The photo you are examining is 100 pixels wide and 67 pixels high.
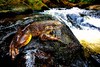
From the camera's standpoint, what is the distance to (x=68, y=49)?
4469 millimetres

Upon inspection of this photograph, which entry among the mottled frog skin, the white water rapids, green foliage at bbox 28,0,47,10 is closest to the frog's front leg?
the mottled frog skin

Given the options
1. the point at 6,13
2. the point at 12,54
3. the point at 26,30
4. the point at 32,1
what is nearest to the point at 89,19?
the point at 32,1

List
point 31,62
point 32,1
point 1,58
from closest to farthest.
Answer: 1. point 31,62
2. point 1,58
3. point 32,1

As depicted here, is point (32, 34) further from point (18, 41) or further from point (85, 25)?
point (85, 25)

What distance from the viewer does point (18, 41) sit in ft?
14.0

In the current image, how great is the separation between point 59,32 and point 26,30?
0.86 metres

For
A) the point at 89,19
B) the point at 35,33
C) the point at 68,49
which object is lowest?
the point at 89,19

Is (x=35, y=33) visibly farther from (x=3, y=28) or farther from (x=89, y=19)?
(x=89, y=19)

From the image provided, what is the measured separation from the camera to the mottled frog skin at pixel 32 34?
13.8 feet

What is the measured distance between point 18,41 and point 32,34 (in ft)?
1.51

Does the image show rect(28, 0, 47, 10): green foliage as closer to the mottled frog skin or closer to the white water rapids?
the white water rapids

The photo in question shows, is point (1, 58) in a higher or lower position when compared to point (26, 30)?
lower

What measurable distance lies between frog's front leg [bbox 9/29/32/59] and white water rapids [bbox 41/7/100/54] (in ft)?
7.67

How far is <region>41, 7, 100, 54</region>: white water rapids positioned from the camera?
22.8ft
